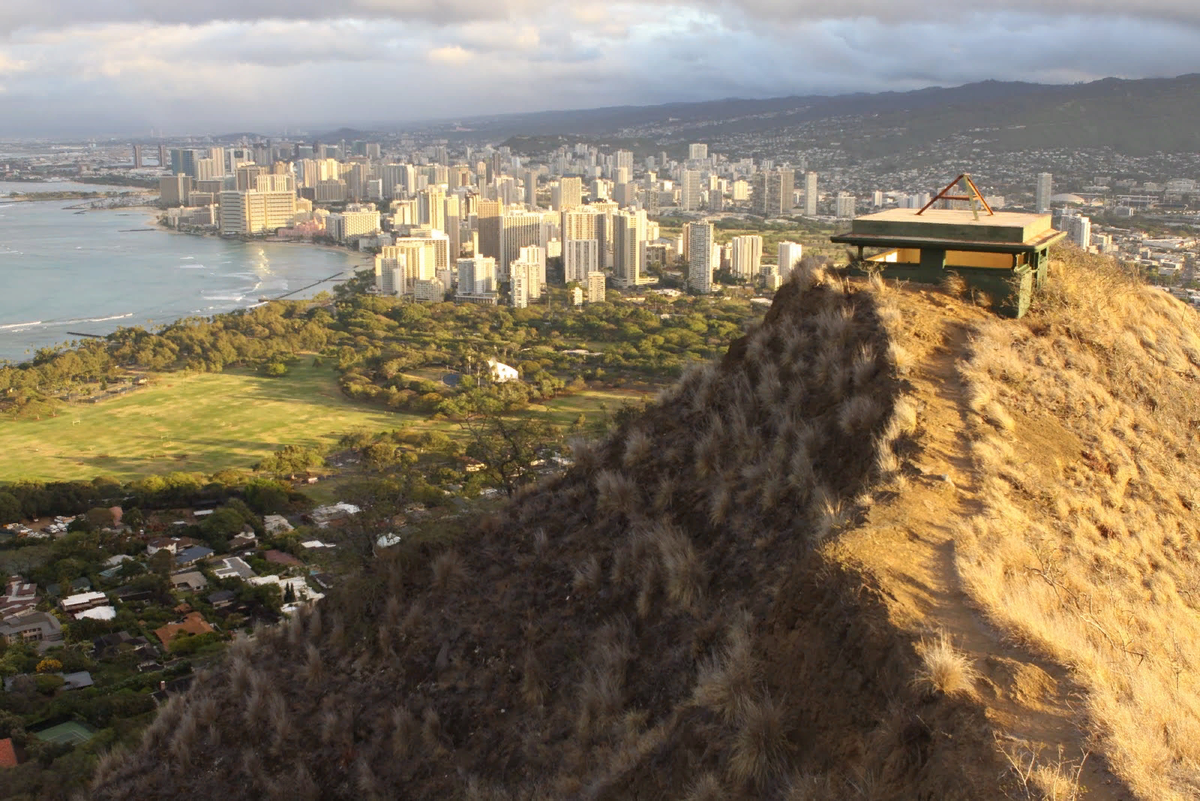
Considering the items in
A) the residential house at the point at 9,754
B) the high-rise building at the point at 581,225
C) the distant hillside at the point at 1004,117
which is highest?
the distant hillside at the point at 1004,117

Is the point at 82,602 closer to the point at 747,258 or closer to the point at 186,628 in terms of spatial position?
the point at 186,628

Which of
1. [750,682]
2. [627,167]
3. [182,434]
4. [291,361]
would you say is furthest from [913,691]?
[627,167]

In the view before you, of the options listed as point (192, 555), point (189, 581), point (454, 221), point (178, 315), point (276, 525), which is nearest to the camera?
point (189, 581)

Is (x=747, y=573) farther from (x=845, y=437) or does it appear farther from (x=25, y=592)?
(x=25, y=592)

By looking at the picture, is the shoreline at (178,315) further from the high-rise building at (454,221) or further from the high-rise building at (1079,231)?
the high-rise building at (1079,231)

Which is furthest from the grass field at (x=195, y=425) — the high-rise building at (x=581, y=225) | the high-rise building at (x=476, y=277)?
the high-rise building at (x=581, y=225)

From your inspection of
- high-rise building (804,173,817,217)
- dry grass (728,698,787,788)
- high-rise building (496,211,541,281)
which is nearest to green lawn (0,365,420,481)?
dry grass (728,698,787,788)

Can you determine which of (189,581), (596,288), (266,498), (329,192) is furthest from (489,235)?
(189,581)
